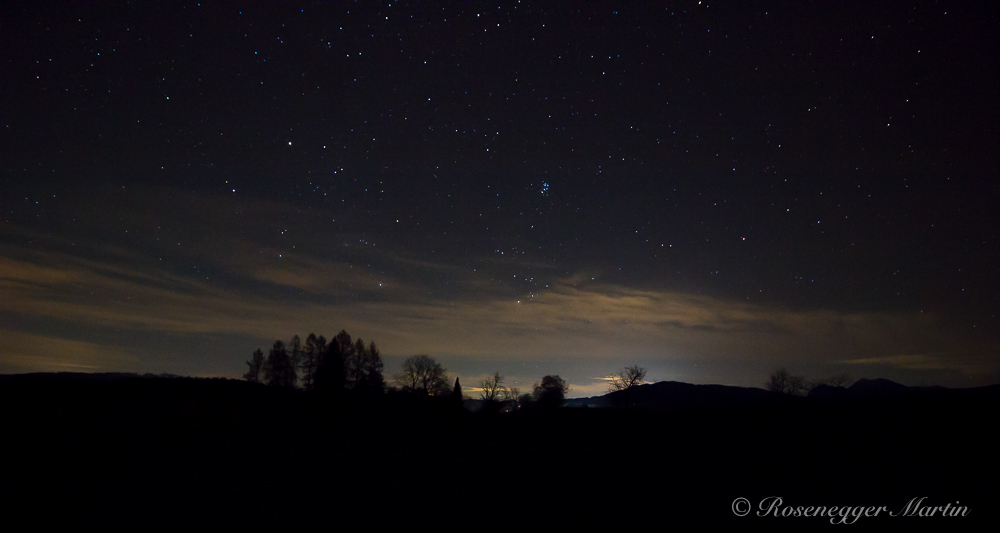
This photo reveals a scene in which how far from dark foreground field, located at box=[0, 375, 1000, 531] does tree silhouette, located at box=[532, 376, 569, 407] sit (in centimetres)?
3902

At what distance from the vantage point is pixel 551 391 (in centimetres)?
8325

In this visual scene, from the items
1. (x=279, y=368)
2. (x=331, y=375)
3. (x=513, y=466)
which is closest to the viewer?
(x=513, y=466)

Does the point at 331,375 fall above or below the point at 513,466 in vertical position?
above

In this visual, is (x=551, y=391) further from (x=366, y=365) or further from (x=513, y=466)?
(x=513, y=466)

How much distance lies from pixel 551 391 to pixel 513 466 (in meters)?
63.3

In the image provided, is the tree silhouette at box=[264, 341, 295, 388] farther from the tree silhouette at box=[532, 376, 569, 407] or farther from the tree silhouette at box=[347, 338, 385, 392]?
the tree silhouette at box=[532, 376, 569, 407]

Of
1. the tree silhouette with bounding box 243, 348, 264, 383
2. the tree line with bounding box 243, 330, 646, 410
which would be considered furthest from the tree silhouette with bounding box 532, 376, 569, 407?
the tree silhouette with bounding box 243, 348, 264, 383

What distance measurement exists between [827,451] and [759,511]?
1005cm

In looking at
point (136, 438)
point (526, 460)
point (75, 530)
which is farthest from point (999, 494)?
point (136, 438)

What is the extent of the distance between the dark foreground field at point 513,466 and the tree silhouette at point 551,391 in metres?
39.0

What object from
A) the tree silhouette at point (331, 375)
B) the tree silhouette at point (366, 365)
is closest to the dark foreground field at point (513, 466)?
the tree silhouette at point (331, 375)

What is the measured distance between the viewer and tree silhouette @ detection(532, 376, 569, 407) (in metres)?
76.8

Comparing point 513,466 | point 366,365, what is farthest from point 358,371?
point 513,466

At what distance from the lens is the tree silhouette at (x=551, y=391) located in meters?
76.8
